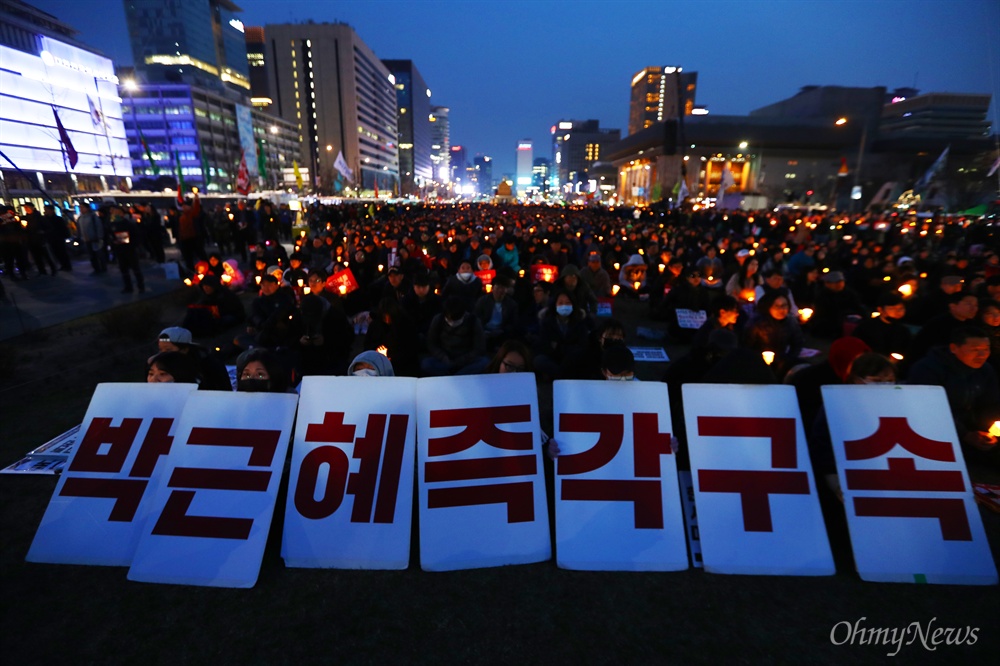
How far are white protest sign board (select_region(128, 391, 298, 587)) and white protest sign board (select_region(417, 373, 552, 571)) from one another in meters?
1.00

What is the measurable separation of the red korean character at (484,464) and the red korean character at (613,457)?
0.85ft

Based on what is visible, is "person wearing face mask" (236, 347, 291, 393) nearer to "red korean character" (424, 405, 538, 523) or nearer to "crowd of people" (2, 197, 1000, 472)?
"crowd of people" (2, 197, 1000, 472)

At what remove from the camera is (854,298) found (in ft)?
29.8

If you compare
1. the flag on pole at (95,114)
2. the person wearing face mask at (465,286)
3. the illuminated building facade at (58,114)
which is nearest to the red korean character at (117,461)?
the person wearing face mask at (465,286)

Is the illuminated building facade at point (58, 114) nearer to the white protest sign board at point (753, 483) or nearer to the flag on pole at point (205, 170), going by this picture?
the white protest sign board at point (753, 483)

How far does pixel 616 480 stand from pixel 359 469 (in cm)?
173

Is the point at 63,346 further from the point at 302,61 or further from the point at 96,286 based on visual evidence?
the point at 302,61

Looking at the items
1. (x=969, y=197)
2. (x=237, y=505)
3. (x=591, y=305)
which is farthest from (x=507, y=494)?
(x=969, y=197)

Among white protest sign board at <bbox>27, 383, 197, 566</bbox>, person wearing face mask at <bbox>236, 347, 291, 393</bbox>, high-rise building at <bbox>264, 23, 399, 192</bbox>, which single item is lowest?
white protest sign board at <bbox>27, 383, 197, 566</bbox>

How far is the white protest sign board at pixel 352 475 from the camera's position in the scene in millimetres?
3076

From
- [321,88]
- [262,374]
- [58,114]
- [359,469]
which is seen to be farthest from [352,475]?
[321,88]

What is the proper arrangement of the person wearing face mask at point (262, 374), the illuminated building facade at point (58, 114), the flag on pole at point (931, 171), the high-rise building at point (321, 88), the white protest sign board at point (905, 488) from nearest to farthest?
the white protest sign board at point (905, 488) → the person wearing face mask at point (262, 374) → the flag on pole at point (931, 171) → the illuminated building facade at point (58, 114) → the high-rise building at point (321, 88)

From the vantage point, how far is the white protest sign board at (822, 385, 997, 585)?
2.95 m

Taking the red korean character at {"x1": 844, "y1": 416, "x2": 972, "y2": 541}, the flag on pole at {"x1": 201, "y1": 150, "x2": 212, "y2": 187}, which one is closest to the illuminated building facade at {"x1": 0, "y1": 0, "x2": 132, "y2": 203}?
the flag on pole at {"x1": 201, "y1": 150, "x2": 212, "y2": 187}
